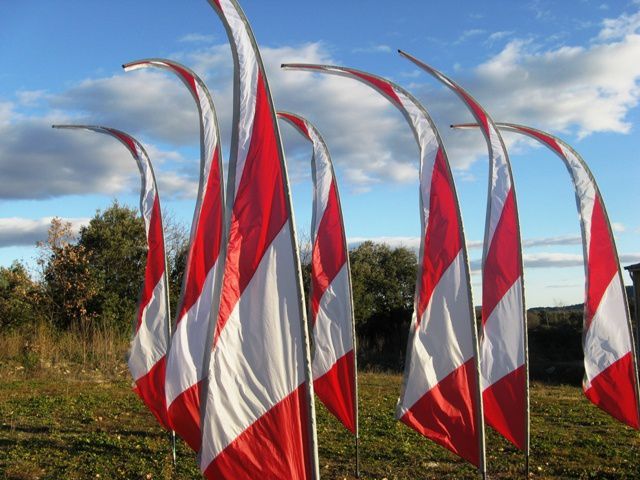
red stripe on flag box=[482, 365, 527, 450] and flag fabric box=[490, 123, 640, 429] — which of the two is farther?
flag fabric box=[490, 123, 640, 429]

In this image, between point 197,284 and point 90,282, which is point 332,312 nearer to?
point 197,284

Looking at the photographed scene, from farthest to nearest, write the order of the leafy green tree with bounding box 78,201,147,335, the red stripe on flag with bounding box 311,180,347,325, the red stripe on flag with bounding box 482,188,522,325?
the leafy green tree with bounding box 78,201,147,335
the red stripe on flag with bounding box 311,180,347,325
the red stripe on flag with bounding box 482,188,522,325

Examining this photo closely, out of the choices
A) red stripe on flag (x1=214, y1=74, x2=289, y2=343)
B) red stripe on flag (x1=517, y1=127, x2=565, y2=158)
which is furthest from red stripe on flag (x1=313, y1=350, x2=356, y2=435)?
red stripe on flag (x1=214, y1=74, x2=289, y2=343)

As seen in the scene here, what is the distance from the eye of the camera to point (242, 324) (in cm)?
413

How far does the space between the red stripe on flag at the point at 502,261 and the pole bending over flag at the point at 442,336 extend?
36.5 inches

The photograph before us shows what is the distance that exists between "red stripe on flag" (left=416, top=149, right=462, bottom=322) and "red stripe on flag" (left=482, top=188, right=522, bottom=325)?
0.92 m

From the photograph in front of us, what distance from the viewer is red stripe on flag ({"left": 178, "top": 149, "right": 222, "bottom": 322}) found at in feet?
19.9

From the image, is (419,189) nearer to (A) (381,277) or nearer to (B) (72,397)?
(B) (72,397)

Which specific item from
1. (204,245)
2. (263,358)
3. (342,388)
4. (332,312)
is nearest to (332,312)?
(332,312)

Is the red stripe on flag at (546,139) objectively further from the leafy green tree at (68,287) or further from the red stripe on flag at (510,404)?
the leafy green tree at (68,287)

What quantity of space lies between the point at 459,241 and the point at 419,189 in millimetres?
742

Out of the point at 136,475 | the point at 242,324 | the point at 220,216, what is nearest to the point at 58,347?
the point at 136,475

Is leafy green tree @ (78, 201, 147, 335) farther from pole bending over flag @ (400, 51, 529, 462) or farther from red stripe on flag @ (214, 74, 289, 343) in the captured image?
red stripe on flag @ (214, 74, 289, 343)

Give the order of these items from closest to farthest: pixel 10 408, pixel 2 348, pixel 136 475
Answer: pixel 136 475
pixel 10 408
pixel 2 348
